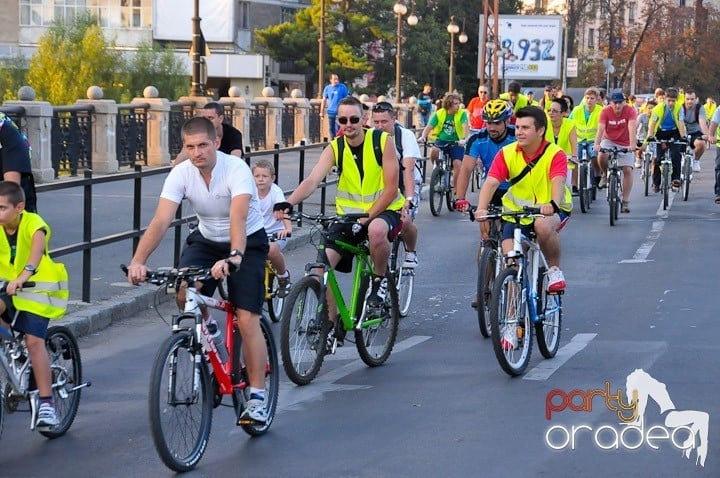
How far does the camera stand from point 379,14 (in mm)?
74688

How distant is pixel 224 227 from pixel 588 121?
15.8 metres

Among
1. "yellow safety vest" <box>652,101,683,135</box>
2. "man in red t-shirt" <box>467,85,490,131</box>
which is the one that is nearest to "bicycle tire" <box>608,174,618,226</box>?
"yellow safety vest" <box>652,101,683,135</box>

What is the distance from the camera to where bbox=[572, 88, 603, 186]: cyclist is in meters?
21.9

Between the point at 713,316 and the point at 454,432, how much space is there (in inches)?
183

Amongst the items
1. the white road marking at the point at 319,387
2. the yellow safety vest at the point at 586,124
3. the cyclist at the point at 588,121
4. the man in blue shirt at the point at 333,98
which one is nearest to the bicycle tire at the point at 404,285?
the white road marking at the point at 319,387

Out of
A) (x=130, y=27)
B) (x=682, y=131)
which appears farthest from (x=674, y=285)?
(x=130, y=27)

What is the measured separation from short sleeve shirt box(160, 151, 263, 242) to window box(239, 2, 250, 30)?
249 feet

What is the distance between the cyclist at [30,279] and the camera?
714 cm

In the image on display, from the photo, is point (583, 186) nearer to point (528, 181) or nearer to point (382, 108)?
point (382, 108)

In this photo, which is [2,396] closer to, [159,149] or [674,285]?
[674,285]

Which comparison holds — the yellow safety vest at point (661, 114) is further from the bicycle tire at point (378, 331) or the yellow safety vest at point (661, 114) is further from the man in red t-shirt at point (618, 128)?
the bicycle tire at point (378, 331)

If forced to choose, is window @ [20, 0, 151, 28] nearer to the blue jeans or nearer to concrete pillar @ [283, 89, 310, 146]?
concrete pillar @ [283, 89, 310, 146]

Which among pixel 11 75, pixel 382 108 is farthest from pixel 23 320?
pixel 11 75

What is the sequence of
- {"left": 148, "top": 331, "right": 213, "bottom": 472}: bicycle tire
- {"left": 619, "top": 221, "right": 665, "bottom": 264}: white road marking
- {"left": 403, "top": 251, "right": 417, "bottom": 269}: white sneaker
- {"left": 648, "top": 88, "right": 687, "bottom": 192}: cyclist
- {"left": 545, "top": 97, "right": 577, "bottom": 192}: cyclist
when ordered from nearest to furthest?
{"left": 148, "top": 331, "right": 213, "bottom": 472}: bicycle tire < {"left": 403, "top": 251, "right": 417, "bottom": 269}: white sneaker < {"left": 619, "top": 221, "right": 665, "bottom": 264}: white road marking < {"left": 545, "top": 97, "right": 577, "bottom": 192}: cyclist < {"left": 648, "top": 88, "right": 687, "bottom": 192}: cyclist
